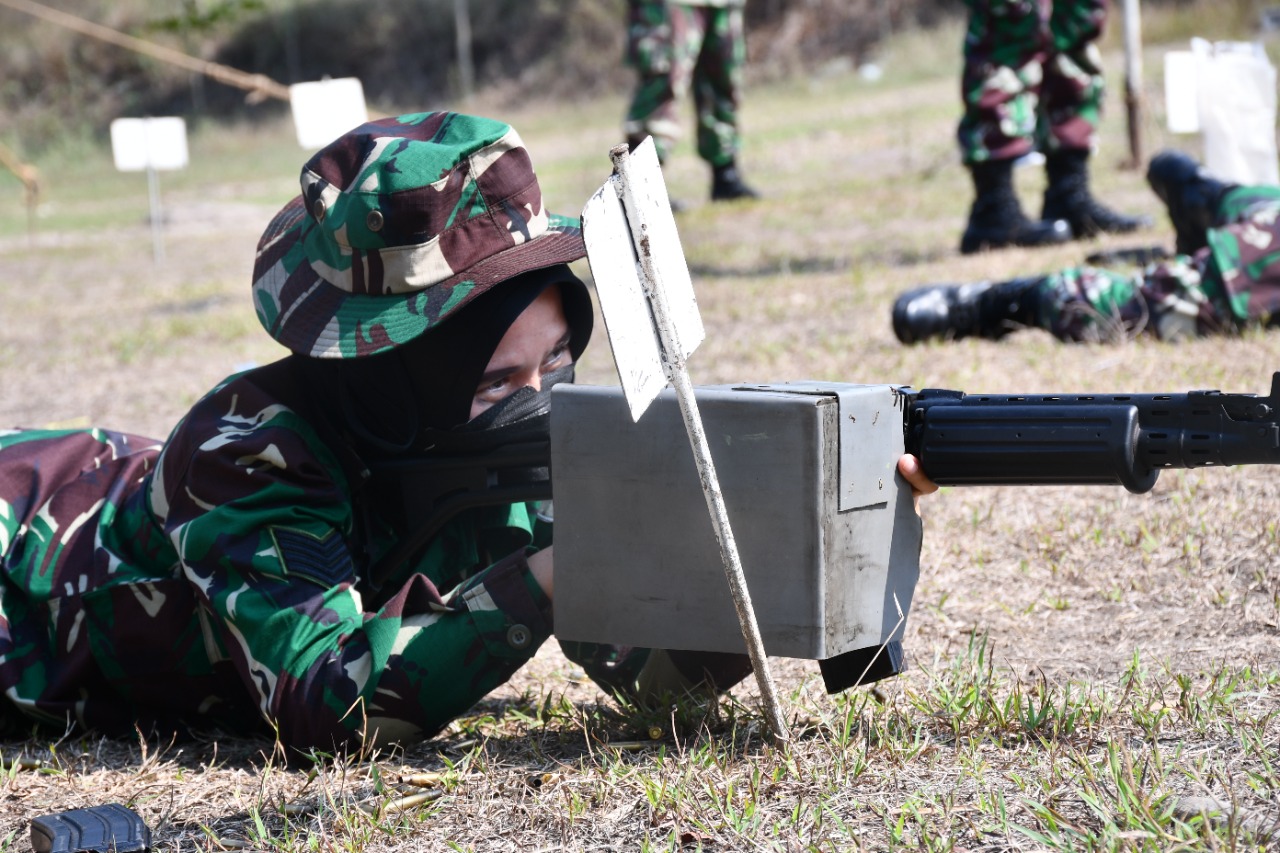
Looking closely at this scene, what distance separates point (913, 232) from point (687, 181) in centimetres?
483

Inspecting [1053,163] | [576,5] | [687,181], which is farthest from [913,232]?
[576,5]

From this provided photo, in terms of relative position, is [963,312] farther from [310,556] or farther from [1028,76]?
[310,556]

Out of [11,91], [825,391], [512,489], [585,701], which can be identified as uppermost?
[11,91]

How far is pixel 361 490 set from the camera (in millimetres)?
2205

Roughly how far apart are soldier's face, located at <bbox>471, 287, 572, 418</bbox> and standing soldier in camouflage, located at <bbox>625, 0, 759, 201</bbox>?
250 inches

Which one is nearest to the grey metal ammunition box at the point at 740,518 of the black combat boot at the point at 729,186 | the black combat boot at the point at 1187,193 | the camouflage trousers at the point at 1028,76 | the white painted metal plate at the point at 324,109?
the black combat boot at the point at 1187,193

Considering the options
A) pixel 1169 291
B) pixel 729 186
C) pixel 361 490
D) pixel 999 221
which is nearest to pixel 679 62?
pixel 729 186

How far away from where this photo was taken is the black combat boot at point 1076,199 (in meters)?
6.74

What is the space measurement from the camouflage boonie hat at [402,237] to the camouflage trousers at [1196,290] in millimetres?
2728

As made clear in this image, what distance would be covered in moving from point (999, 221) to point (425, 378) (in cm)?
504

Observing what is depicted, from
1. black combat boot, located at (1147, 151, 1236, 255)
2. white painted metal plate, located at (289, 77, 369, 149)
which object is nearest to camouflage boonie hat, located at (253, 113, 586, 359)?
black combat boot, located at (1147, 151, 1236, 255)

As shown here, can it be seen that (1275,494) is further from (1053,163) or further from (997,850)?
(1053,163)

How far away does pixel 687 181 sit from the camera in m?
12.5

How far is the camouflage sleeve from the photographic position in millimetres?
1988
